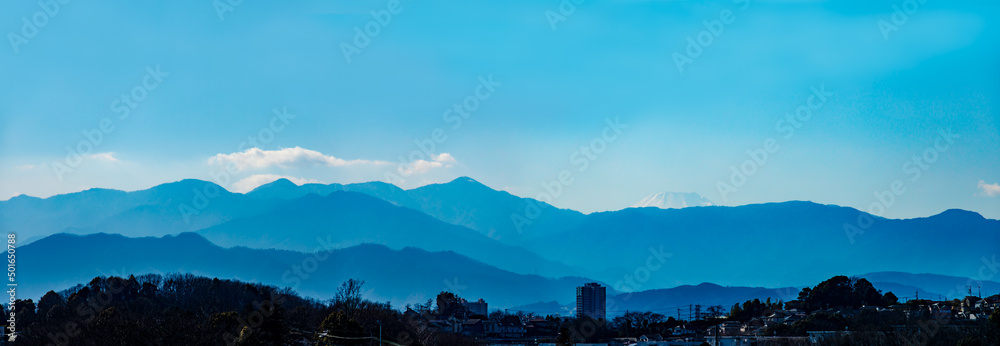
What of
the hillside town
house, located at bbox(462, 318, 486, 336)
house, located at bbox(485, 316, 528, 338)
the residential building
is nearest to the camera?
the hillside town

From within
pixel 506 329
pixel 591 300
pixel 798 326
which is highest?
pixel 591 300

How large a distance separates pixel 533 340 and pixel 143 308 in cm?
3753

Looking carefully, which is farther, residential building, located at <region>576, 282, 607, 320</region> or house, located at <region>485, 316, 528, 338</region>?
residential building, located at <region>576, 282, 607, 320</region>

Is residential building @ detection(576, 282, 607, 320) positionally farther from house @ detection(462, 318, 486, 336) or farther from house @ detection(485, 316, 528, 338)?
house @ detection(462, 318, 486, 336)

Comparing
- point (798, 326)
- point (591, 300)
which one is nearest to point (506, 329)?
point (798, 326)

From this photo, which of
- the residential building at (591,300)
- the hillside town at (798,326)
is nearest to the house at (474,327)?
the hillside town at (798,326)

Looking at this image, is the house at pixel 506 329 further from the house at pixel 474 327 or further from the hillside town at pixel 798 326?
the house at pixel 474 327

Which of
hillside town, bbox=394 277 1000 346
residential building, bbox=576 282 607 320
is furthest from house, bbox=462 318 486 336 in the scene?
residential building, bbox=576 282 607 320

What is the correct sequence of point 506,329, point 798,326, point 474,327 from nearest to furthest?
point 798,326, point 474,327, point 506,329

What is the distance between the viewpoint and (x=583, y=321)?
96375mm

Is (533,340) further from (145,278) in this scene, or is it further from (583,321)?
(145,278)

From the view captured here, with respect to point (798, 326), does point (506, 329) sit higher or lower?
higher

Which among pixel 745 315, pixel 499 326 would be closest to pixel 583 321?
pixel 499 326

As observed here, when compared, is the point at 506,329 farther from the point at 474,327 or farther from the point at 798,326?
the point at 798,326
